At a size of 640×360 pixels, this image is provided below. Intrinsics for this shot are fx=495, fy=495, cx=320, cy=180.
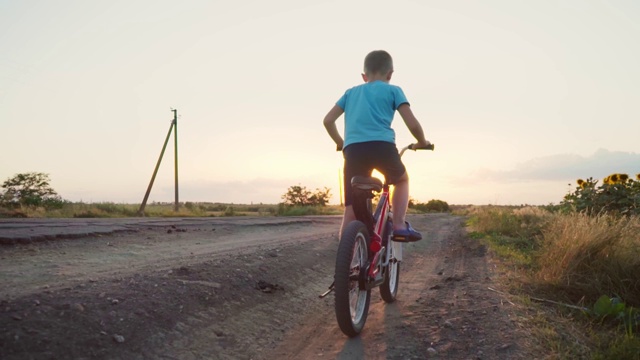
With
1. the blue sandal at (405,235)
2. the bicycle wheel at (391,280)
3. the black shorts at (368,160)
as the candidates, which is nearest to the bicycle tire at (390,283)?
the bicycle wheel at (391,280)

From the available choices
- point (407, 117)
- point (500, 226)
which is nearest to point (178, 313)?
point (407, 117)

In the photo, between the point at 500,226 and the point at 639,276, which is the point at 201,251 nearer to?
the point at 639,276

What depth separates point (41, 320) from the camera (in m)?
3.16

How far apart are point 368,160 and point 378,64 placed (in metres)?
0.90

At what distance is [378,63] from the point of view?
4.40 metres

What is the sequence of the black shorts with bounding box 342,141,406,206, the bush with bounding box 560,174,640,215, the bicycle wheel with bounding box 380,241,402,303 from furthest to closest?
1. the bush with bounding box 560,174,640,215
2. the bicycle wheel with bounding box 380,241,402,303
3. the black shorts with bounding box 342,141,406,206

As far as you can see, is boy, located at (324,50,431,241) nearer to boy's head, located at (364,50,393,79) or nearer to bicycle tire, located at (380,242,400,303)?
boy's head, located at (364,50,393,79)

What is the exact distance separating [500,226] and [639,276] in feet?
32.3

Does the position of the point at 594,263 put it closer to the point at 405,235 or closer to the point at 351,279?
the point at 405,235

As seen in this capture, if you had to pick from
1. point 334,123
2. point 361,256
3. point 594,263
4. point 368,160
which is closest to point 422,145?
point 368,160

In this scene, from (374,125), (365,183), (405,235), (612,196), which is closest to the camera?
(365,183)

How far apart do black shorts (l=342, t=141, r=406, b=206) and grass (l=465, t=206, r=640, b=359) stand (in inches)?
64.0

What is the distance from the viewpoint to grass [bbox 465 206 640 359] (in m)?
3.40

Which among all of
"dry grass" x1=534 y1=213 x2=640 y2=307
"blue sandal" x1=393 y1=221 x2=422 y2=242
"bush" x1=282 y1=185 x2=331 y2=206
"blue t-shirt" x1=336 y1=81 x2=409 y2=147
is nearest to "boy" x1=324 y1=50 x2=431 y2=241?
"blue t-shirt" x1=336 y1=81 x2=409 y2=147
